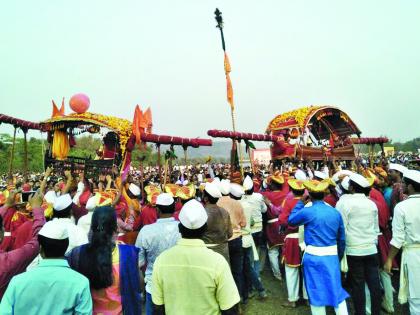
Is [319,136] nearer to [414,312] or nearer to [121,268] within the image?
[414,312]

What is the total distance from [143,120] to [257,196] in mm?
6007

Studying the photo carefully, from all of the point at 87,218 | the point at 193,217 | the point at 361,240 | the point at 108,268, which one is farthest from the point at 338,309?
the point at 87,218

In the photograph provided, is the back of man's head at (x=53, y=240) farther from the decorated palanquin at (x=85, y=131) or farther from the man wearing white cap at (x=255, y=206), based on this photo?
the decorated palanquin at (x=85, y=131)

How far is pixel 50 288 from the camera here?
1.82 m

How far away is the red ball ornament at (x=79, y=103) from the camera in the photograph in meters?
10.8

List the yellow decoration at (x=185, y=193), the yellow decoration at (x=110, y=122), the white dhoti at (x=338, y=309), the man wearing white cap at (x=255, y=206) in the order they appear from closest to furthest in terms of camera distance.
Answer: the white dhoti at (x=338, y=309) → the yellow decoration at (x=185, y=193) → the man wearing white cap at (x=255, y=206) → the yellow decoration at (x=110, y=122)

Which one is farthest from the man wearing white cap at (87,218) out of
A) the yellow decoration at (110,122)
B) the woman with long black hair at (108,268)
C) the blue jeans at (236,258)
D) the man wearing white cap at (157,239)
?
the yellow decoration at (110,122)

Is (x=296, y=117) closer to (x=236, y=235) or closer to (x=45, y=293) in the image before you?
(x=236, y=235)

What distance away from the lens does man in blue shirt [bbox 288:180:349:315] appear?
341 centimetres

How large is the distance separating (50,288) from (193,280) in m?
0.83

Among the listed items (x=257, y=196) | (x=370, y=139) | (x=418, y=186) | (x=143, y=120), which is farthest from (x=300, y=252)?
(x=370, y=139)

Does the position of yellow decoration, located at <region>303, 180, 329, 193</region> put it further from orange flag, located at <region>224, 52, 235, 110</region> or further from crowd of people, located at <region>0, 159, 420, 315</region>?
orange flag, located at <region>224, 52, 235, 110</region>

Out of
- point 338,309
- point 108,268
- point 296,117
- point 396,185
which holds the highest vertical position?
point 296,117

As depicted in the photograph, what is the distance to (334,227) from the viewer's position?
11.3ft
